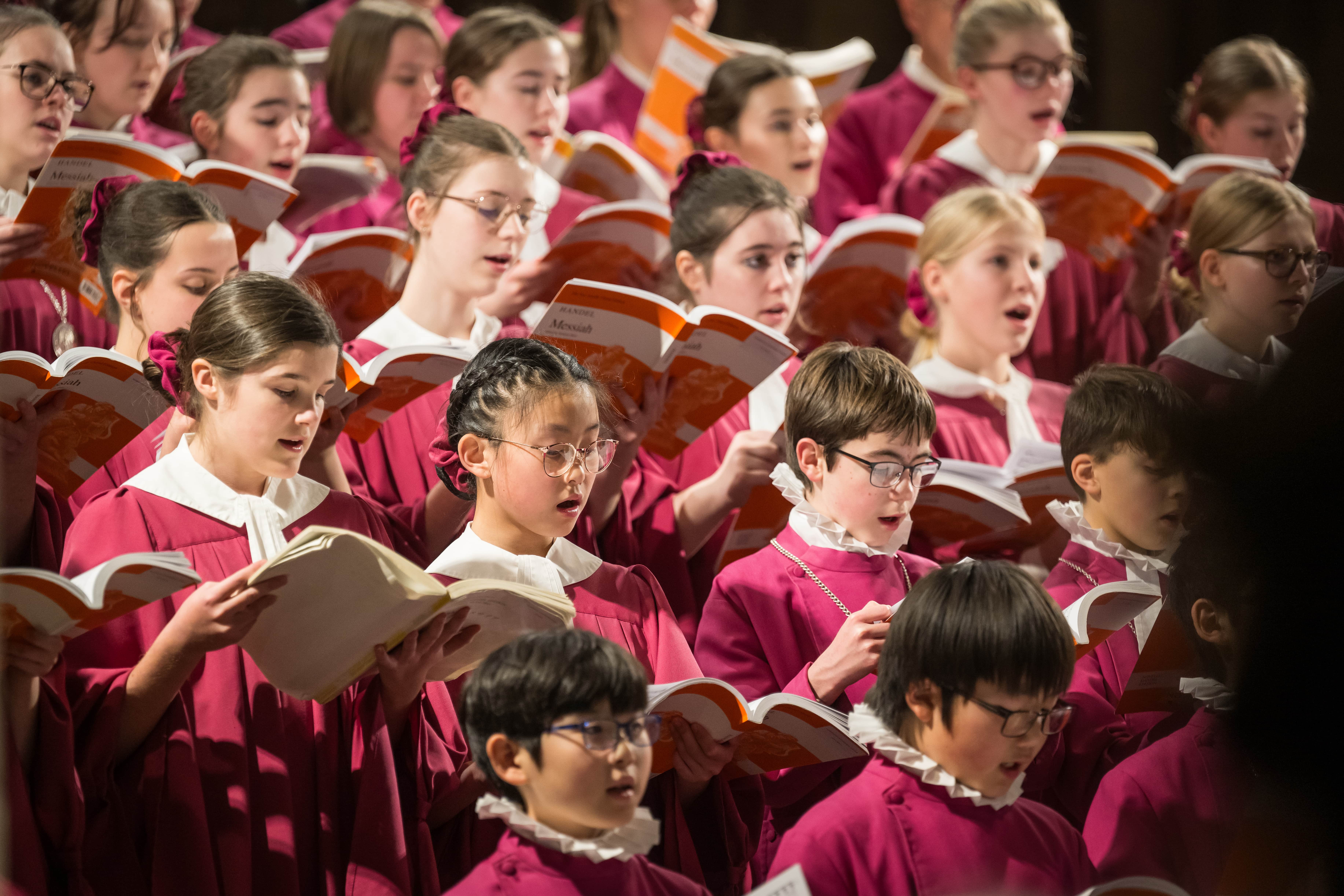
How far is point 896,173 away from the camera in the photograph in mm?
5105

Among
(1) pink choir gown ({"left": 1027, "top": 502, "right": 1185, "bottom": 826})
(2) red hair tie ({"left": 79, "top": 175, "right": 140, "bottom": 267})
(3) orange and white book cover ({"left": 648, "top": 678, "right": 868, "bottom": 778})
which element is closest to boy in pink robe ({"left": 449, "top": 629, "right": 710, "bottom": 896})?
(3) orange and white book cover ({"left": 648, "top": 678, "right": 868, "bottom": 778})

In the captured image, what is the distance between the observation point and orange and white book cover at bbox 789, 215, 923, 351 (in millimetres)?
3635

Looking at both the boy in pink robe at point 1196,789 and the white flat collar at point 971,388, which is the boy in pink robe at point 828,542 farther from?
the white flat collar at point 971,388

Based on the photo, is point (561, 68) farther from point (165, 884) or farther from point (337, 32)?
point (165, 884)

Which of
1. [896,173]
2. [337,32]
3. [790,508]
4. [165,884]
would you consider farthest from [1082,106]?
[165,884]

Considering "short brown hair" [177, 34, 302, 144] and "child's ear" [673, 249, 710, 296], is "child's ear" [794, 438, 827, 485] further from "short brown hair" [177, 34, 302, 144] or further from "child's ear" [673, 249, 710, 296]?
"short brown hair" [177, 34, 302, 144]

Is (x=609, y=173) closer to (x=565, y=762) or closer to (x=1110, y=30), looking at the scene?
(x=565, y=762)

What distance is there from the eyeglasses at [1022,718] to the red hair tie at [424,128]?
193 cm

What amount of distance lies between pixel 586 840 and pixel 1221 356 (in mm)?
2054

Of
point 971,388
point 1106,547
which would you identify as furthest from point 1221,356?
point 1106,547

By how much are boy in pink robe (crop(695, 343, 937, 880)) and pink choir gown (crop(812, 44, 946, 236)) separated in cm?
274

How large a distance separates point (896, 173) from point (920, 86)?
1.74ft

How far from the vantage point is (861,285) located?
373cm

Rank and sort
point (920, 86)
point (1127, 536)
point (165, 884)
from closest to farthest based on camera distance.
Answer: point (165, 884) → point (1127, 536) → point (920, 86)
